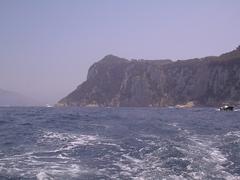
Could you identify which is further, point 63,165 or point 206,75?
point 206,75

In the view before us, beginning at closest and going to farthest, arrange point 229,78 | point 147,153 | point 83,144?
1. point 147,153
2. point 83,144
3. point 229,78

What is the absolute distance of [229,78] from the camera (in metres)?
179

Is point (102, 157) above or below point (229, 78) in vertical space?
below

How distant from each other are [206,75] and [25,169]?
180 metres

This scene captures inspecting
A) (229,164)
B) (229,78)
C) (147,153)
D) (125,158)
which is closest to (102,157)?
(125,158)

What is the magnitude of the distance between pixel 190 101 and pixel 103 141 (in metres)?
171

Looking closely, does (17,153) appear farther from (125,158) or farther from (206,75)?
(206,75)

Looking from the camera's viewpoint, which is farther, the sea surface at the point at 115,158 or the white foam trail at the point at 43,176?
the sea surface at the point at 115,158

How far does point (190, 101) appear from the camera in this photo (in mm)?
193250

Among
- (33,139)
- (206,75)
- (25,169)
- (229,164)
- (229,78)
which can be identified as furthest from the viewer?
(206,75)

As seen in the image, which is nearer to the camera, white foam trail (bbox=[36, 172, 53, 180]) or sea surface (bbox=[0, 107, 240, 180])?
white foam trail (bbox=[36, 172, 53, 180])

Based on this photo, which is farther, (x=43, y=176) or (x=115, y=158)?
(x=115, y=158)

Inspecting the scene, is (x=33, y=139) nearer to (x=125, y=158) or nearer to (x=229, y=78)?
(x=125, y=158)

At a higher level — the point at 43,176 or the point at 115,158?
the point at 115,158
